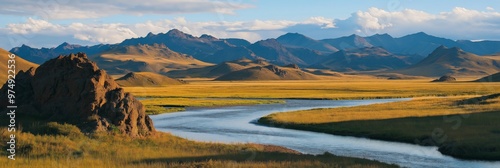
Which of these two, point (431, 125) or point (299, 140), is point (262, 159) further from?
point (431, 125)

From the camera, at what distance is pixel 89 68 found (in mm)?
44688

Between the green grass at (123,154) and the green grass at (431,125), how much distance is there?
1348 cm

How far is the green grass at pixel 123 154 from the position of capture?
101ft

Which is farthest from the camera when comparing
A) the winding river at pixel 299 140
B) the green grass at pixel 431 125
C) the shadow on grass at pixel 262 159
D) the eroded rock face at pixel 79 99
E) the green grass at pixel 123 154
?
the green grass at pixel 431 125

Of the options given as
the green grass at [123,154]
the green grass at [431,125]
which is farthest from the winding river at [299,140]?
the green grass at [123,154]

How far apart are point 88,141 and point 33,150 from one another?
15.9 ft

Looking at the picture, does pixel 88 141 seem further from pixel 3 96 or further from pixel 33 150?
pixel 3 96

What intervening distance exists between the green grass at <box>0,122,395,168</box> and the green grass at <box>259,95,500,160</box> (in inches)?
531

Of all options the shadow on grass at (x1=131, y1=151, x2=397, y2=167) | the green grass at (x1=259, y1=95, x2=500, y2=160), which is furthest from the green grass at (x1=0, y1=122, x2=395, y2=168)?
the green grass at (x1=259, y1=95, x2=500, y2=160)

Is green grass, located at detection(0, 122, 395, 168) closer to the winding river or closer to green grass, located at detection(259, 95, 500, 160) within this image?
the winding river

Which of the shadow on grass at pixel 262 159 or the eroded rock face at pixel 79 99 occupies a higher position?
the eroded rock face at pixel 79 99

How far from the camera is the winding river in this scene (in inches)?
1660

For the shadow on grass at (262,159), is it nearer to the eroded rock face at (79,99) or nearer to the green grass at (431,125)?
the eroded rock face at (79,99)

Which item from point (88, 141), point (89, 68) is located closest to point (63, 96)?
point (89, 68)
